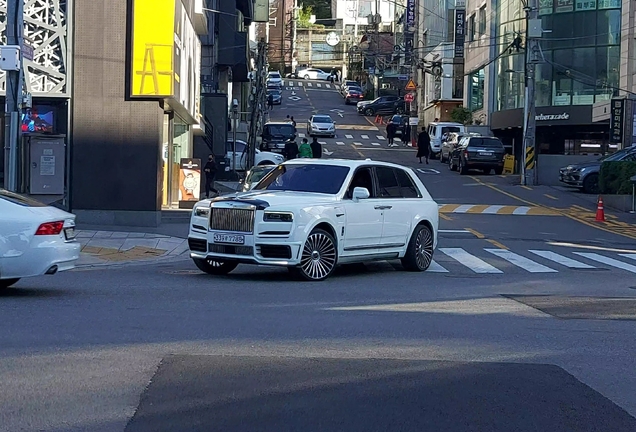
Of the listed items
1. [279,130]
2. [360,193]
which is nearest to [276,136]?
[279,130]

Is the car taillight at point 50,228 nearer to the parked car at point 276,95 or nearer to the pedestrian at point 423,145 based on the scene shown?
the pedestrian at point 423,145

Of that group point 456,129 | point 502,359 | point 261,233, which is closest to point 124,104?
point 261,233

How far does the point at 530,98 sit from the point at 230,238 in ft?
97.3

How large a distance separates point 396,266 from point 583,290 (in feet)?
13.6

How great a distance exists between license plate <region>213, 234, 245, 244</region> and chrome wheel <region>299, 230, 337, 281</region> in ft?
3.01

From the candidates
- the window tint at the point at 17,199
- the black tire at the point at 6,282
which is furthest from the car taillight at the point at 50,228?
the black tire at the point at 6,282

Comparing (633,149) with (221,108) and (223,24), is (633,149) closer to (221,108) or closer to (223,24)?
(221,108)

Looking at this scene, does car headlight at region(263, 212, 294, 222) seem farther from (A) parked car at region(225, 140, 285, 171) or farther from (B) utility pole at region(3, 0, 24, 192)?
(A) parked car at region(225, 140, 285, 171)

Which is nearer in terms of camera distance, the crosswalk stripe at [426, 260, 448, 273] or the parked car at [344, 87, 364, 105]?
the crosswalk stripe at [426, 260, 448, 273]

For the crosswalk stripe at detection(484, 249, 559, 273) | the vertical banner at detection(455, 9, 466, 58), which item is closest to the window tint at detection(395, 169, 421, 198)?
the crosswalk stripe at detection(484, 249, 559, 273)

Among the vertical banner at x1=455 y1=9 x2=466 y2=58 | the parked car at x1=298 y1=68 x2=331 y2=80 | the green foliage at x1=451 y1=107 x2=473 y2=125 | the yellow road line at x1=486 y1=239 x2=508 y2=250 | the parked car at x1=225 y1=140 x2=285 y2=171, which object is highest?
the parked car at x1=298 y1=68 x2=331 y2=80

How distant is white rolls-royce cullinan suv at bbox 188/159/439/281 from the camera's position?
14.4 metres

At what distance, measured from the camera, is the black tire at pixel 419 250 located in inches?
666

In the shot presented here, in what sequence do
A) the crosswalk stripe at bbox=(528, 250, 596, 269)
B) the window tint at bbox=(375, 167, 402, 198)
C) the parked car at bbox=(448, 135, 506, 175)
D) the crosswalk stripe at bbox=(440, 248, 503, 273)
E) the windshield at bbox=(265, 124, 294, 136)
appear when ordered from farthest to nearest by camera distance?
1. the windshield at bbox=(265, 124, 294, 136)
2. the parked car at bbox=(448, 135, 506, 175)
3. the crosswalk stripe at bbox=(528, 250, 596, 269)
4. the crosswalk stripe at bbox=(440, 248, 503, 273)
5. the window tint at bbox=(375, 167, 402, 198)
